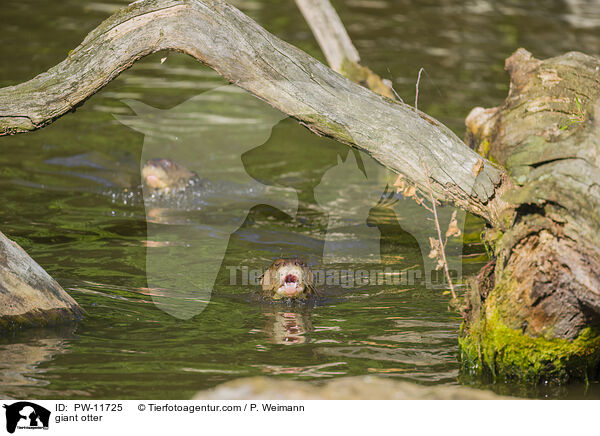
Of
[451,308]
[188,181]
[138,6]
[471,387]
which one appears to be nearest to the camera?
[471,387]

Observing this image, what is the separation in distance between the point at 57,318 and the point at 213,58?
233 cm

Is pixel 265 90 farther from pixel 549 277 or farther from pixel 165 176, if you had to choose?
pixel 165 176

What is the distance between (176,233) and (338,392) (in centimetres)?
458

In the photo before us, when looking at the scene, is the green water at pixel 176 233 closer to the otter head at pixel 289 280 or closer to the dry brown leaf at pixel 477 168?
the otter head at pixel 289 280

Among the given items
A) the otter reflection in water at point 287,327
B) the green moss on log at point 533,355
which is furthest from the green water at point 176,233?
the green moss on log at point 533,355

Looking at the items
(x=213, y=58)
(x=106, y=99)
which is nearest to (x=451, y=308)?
(x=213, y=58)

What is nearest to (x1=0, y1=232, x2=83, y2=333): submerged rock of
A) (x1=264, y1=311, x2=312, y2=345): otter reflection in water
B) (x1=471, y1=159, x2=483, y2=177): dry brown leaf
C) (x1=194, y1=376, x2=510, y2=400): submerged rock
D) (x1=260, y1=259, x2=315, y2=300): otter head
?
(x1=264, y1=311, x2=312, y2=345): otter reflection in water

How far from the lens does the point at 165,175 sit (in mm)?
9688

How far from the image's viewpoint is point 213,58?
557 cm
